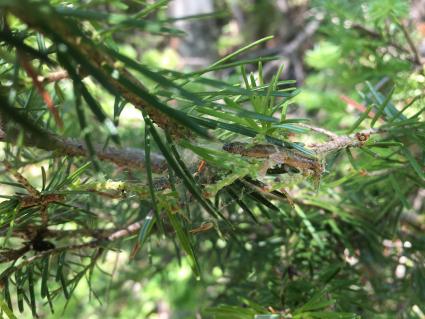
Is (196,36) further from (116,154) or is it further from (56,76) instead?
(56,76)

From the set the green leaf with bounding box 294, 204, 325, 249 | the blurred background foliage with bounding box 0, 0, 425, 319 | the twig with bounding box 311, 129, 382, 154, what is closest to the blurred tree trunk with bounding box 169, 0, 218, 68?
the blurred background foliage with bounding box 0, 0, 425, 319

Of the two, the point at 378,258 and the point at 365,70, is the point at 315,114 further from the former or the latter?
the point at 378,258

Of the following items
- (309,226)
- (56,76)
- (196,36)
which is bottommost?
(196,36)

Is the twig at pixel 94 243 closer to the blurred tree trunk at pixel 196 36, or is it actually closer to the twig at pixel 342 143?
the twig at pixel 342 143

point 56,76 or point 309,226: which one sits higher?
point 56,76

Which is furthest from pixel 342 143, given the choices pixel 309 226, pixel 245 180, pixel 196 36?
pixel 196 36

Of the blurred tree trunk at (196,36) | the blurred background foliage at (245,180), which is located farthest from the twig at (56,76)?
the blurred tree trunk at (196,36)

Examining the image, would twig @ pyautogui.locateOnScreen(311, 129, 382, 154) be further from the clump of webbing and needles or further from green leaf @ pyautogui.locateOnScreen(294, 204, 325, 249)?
green leaf @ pyautogui.locateOnScreen(294, 204, 325, 249)

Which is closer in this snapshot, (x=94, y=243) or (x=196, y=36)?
(x=94, y=243)

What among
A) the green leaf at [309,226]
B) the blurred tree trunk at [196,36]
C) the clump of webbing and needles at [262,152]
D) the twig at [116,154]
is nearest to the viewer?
the clump of webbing and needles at [262,152]
